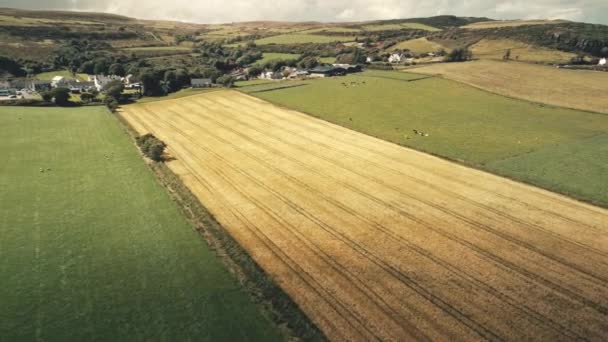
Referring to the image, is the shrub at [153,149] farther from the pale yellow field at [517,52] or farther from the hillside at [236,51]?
the pale yellow field at [517,52]

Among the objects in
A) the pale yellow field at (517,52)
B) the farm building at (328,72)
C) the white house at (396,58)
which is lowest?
the farm building at (328,72)

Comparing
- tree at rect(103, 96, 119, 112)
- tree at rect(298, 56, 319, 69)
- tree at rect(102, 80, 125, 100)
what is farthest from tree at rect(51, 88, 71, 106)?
tree at rect(298, 56, 319, 69)

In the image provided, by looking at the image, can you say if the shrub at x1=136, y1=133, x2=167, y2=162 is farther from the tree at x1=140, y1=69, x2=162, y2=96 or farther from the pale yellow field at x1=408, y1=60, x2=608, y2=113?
the pale yellow field at x1=408, y1=60, x2=608, y2=113

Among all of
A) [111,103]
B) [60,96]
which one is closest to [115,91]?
[111,103]

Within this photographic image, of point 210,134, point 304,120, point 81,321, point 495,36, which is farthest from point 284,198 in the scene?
point 495,36

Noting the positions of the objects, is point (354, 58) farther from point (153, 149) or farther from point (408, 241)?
point (408, 241)

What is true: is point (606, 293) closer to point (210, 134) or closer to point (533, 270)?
point (533, 270)

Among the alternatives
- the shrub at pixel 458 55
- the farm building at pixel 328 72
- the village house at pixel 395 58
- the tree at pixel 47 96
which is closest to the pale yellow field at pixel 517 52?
the shrub at pixel 458 55
